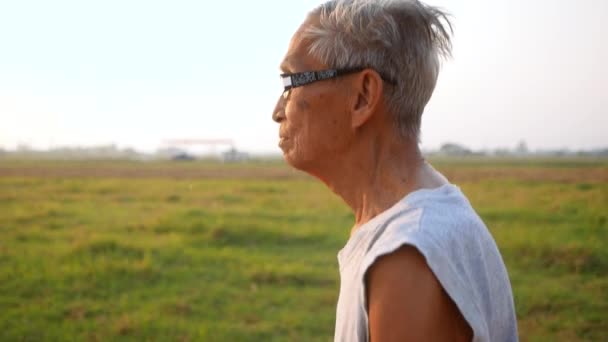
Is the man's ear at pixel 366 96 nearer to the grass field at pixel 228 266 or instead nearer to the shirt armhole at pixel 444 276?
the shirt armhole at pixel 444 276

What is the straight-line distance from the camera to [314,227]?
7.52 m

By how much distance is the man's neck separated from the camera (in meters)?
1.00

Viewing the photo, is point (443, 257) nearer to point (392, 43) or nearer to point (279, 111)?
point (392, 43)

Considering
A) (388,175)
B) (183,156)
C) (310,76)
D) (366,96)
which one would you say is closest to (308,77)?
(310,76)

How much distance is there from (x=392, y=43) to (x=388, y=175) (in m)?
0.22

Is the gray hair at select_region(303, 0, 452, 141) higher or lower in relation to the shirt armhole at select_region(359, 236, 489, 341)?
higher

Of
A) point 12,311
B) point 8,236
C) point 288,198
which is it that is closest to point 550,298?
point 12,311

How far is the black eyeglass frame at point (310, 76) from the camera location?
98cm

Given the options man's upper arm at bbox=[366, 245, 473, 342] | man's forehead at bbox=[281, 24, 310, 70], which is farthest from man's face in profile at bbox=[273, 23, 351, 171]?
man's upper arm at bbox=[366, 245, 473, 342]

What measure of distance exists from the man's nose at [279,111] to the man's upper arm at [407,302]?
0.41 metres

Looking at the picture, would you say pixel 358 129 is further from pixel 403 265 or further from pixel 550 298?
pixel 550 298

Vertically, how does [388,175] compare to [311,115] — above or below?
below

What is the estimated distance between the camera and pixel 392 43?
0.95 m

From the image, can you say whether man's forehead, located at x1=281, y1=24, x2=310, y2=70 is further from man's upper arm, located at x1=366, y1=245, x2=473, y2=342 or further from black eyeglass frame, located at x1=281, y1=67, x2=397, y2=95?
man's upper arm, located at x1=366, y1=245, x2=473, y2=342
